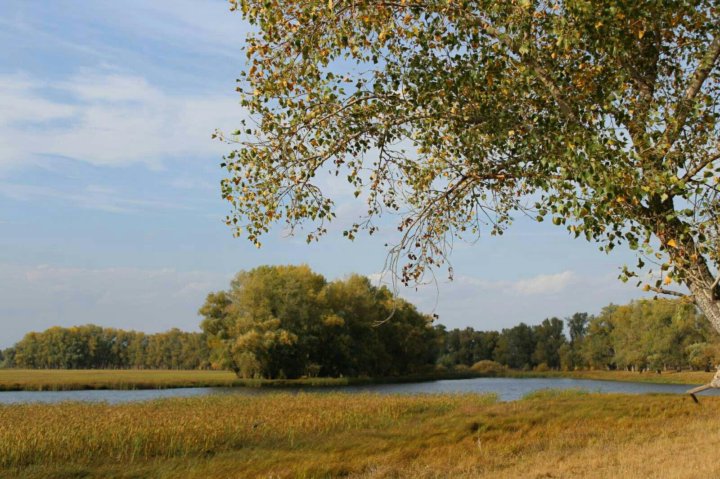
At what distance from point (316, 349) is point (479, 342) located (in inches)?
3182

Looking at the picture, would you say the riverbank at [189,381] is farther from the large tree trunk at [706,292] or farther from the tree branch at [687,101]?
the tree branch at [687,101]

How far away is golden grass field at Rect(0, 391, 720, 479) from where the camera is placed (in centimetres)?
1249

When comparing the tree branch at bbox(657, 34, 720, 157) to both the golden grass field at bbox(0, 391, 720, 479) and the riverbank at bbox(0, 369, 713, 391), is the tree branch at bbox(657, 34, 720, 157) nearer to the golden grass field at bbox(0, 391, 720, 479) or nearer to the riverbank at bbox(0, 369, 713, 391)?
the golden grass field at bbox(0, 391, 720, 479)

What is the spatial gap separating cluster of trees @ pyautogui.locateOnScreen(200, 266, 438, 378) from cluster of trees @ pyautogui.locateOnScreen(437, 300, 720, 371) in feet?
59.3

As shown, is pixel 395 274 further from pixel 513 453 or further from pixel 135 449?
pixel 135 449

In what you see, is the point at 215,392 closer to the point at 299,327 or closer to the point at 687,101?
the point at 299,327

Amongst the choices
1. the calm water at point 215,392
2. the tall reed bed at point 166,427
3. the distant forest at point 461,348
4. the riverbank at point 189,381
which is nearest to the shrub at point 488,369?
the distant forest at point 461,348

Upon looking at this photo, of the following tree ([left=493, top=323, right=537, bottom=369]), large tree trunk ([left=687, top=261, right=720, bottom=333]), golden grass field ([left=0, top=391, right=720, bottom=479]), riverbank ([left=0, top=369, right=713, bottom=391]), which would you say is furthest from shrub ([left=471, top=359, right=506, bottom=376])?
large tree trunk ([left=687, top=261, right=720, bottom=333])

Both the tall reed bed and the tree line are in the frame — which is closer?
the tall reed bed

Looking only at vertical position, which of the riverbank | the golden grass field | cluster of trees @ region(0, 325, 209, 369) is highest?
cluster of trees @ region(0, 325, 209, 369)

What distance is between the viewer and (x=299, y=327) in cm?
6588

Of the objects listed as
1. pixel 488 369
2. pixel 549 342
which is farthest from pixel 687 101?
pixel 549 342

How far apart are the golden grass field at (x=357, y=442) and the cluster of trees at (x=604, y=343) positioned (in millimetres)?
30629

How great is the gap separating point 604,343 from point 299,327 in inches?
2519
